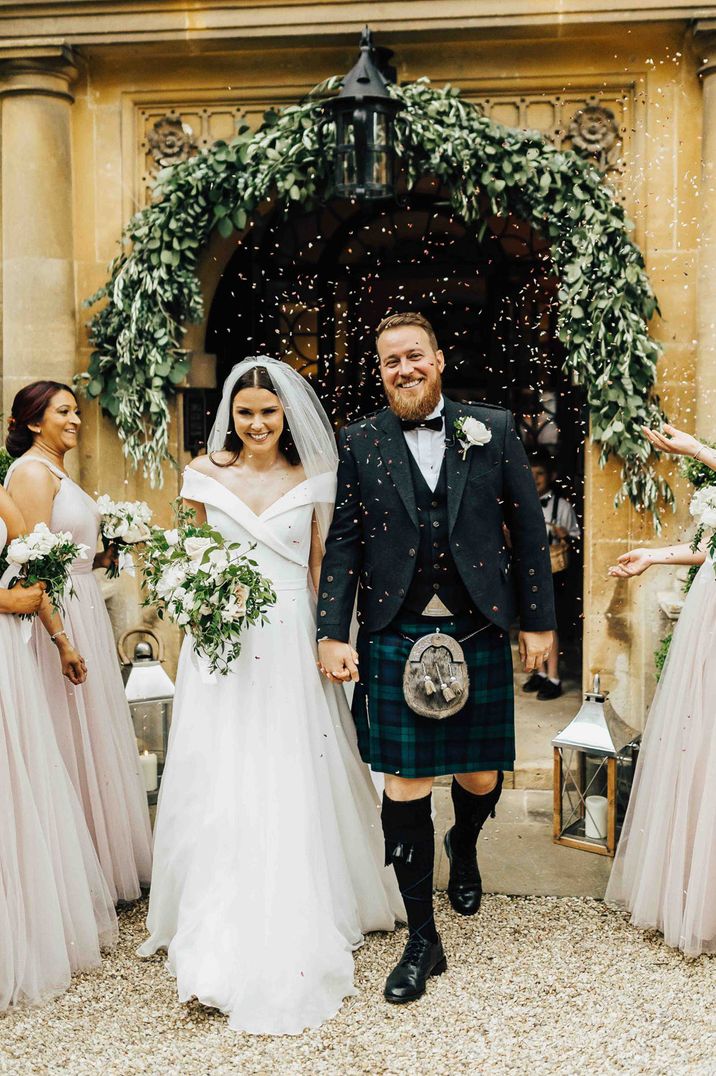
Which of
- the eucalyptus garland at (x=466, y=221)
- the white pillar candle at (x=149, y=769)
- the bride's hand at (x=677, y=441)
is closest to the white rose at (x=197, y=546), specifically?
the bride's hand at (x=677, y=441)

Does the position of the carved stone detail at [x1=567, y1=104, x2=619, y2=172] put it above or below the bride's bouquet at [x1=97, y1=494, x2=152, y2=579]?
above

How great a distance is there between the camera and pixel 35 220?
20.0ft

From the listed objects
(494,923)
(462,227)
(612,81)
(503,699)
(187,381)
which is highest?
(612,81)

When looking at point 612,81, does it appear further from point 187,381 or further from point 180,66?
point 187,381

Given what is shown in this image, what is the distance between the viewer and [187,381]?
6352mm

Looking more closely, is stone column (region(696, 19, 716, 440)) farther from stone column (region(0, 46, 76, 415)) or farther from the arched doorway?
stone column (region(0, 46, 76, 415))

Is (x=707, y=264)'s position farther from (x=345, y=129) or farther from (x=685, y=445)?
(x=685, y=445)

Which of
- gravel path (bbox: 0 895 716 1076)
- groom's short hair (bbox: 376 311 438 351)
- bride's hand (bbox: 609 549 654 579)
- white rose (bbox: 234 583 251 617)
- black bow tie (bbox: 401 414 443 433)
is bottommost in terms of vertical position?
gravel path (bbox: 0 895 716 1076)

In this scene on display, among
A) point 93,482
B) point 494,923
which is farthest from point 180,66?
point 494,923

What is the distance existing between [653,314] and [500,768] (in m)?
3.19

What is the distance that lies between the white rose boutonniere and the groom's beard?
124 millimetres

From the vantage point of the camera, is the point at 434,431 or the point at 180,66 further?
the point at 180,66

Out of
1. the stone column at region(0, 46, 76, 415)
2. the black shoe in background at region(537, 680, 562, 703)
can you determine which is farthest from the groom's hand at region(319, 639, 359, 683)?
the black shoe in background at region(537, 680, 562, 703)

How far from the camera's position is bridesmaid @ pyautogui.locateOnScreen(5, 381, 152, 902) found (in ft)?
13.3
